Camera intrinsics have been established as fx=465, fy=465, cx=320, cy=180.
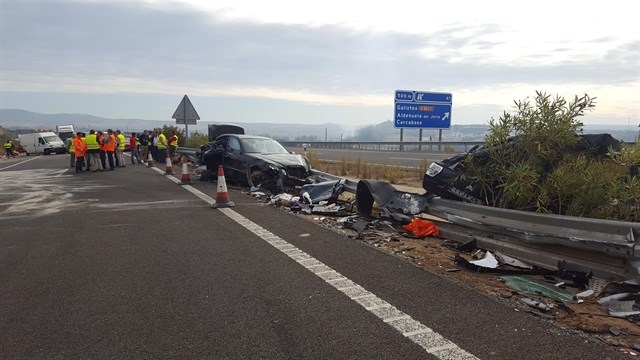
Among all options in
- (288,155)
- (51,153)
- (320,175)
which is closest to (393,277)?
(320,175)

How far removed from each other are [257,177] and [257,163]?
0.37 meters

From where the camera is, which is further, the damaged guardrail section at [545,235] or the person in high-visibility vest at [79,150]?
the person in high-visibility vest at [79,150]

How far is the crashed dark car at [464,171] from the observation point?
6.40m

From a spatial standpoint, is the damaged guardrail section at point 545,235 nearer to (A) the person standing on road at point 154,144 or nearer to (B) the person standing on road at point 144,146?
(A) the person standing on road at point 154,144

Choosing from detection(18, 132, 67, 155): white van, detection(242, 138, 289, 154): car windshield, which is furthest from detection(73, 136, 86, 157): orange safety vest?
detection(18, 132, 67, 155): white van

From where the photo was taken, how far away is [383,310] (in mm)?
3975

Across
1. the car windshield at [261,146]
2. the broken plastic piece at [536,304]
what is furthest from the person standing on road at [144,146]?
the broken plastic piece at [536,304]

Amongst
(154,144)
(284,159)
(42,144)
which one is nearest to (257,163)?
(284,159)

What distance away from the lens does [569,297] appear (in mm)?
4320

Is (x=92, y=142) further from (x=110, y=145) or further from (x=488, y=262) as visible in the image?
(x=488, y=262)

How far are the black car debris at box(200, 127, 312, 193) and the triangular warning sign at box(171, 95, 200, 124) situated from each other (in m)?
9.28

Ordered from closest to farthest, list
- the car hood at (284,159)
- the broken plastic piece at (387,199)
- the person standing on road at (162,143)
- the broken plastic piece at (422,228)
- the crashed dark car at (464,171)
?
1. the crashed dark car at (464,171)
2. the broken plastic piece at (422,228)
3. the broken plastic piece at (387,199)
4. the car hood at (284,159)
5. the person standing on road at (162,143)

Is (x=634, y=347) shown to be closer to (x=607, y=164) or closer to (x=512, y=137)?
(x=607, y=164)

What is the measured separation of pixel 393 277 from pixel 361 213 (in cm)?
333
